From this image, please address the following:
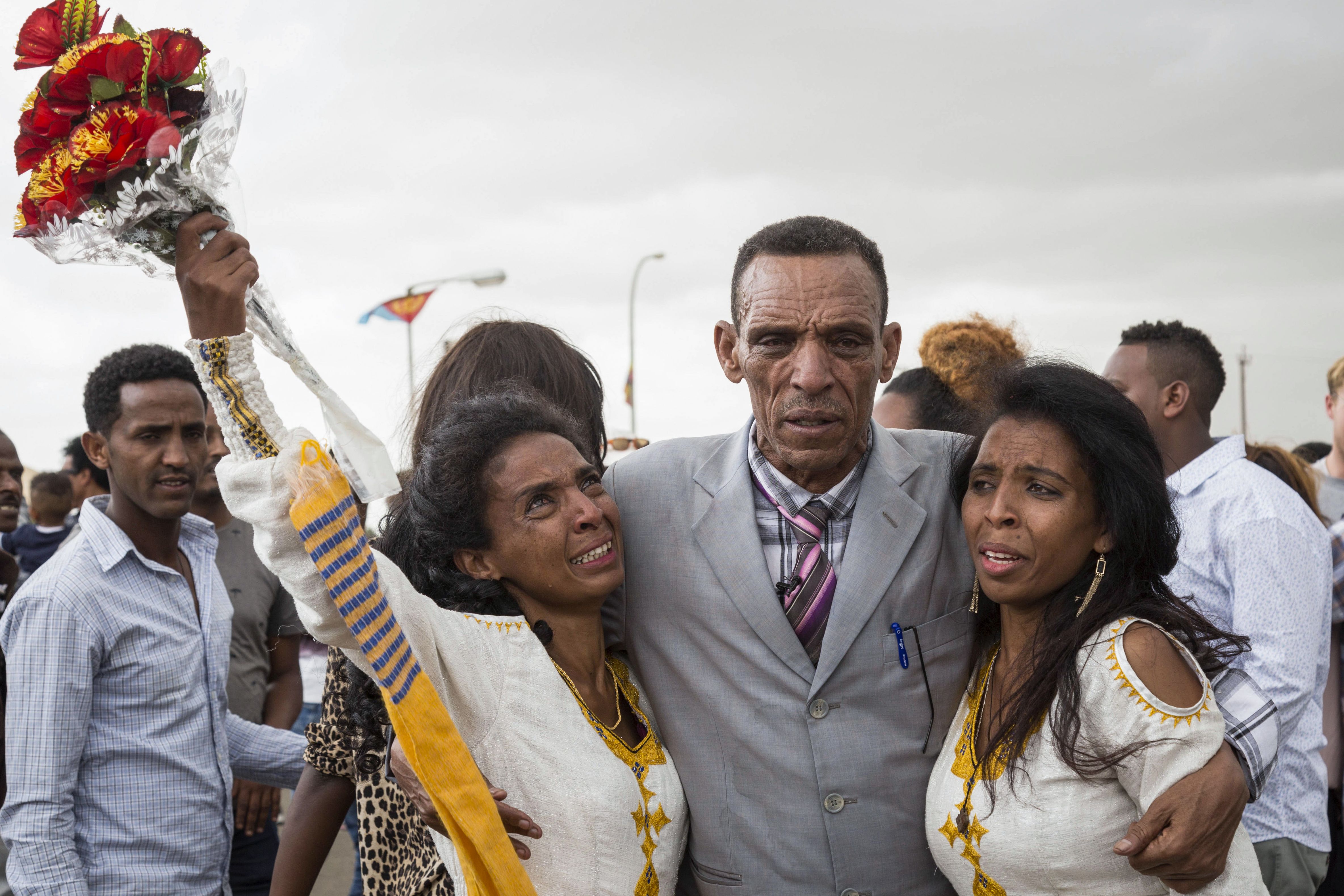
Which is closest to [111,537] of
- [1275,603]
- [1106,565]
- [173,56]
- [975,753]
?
[173,56]

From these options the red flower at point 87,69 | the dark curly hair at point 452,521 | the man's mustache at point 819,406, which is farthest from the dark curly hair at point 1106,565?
the red flower at point 87,69

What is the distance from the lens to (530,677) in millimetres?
2104

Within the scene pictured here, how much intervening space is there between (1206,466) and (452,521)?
2822 millimetres

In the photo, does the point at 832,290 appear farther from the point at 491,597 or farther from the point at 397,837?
the point at 397,837

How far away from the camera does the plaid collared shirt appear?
99.9 inches

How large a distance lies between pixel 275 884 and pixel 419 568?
0.89m

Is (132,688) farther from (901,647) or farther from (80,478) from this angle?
(80,478)

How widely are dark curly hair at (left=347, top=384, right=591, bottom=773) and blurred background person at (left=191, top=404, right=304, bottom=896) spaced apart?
1793mm

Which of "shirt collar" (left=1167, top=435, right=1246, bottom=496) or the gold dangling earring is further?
"shirt collar" (left=1167, top=435, right=1246, bottom=496)

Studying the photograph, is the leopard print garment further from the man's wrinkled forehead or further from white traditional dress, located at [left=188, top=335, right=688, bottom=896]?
the man's wrinkled forehead

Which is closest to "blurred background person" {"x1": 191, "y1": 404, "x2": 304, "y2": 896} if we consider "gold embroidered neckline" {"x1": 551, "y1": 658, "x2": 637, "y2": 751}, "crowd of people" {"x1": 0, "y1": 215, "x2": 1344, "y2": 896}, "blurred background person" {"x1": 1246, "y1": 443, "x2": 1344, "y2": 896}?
"crowd of people" {"x1": 0, "y1": 215, "x2": 1344, "y2": 896}

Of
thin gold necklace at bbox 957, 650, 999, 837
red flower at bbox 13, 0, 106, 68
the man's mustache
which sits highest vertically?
red flower at bbox 13, 0, 106, 68

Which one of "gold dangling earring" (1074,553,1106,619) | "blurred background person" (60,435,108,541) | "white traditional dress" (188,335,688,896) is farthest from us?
"blurred background person" (60,435,108,541)

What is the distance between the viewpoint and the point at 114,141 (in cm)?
155
